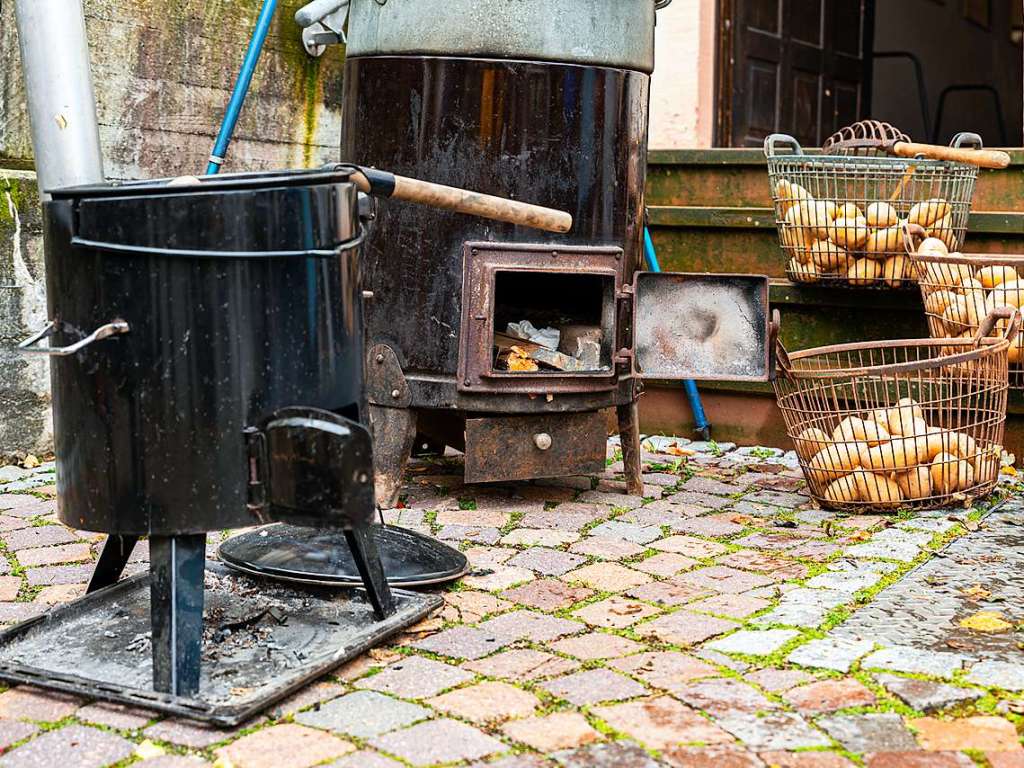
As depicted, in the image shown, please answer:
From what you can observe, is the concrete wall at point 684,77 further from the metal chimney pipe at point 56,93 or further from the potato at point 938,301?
the metal chimney pipe at point 56,93

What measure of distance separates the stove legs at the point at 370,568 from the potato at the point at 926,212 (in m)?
2.81

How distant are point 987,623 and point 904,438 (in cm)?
117

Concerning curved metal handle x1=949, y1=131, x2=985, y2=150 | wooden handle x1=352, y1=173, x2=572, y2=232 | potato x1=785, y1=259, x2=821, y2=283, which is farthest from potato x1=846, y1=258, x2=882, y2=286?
wooden handle x1=352, y1=173, x2=572, y2=232

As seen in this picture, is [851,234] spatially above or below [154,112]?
below

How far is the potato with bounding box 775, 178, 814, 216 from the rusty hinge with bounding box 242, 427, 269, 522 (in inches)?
121

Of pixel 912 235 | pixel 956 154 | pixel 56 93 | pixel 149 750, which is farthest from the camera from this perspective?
pixel 912 235

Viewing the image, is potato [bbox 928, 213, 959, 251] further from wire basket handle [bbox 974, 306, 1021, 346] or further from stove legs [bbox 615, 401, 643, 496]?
stove legs [bbox 615, 401, 643, 496]

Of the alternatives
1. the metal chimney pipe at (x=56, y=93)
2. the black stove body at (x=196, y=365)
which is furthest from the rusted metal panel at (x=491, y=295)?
the black stove body at (x=196, y=365)

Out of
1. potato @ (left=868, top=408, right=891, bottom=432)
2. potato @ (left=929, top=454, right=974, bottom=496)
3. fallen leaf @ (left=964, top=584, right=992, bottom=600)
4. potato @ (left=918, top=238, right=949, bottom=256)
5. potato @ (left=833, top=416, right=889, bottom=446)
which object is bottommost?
fallen leaf @ (left=964, top=584, right=992, bottom=600)

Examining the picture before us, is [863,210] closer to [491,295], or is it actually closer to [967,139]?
[967,139]

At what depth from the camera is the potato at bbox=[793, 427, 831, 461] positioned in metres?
4.29

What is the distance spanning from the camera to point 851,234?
4.90m

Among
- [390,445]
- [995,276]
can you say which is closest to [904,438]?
[995,276]

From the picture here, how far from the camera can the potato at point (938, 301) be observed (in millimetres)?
4539
